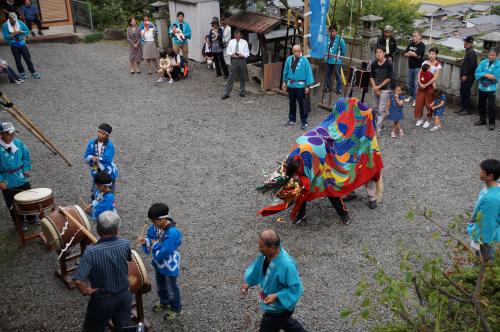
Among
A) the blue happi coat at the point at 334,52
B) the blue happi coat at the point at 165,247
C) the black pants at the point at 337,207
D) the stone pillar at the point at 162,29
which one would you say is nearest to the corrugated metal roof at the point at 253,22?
the blue happi coat at the point at 334,52

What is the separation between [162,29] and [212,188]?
32.2 ft

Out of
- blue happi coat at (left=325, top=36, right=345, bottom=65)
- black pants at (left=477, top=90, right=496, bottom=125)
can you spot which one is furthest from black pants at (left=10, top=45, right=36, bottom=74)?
black pants at (left=477, top=90, right=496, bottom=125)

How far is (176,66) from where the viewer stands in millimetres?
14523

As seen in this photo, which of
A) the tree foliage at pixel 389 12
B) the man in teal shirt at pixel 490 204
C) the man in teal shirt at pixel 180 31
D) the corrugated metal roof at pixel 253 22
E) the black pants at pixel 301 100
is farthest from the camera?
the tree foliage at pixel 389 12

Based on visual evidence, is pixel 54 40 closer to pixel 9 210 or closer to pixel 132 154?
pixel 132 154

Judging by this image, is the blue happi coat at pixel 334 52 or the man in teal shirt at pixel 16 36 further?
the man in teal shirt at pixel 16 36

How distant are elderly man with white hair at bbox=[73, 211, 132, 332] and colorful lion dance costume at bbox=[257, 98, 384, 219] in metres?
3.02

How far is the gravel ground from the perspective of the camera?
20.1 ft

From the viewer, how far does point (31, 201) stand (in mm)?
6871

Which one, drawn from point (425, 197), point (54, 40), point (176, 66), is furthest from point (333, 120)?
point (54, 40)

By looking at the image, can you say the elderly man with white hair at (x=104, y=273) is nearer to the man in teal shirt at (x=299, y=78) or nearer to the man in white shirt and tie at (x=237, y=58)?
the man in teal shirt at (x=299, y=78)

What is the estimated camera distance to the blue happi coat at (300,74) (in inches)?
424

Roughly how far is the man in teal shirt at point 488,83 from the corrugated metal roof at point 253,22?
5.11 metres

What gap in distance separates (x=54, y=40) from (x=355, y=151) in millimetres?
14414
